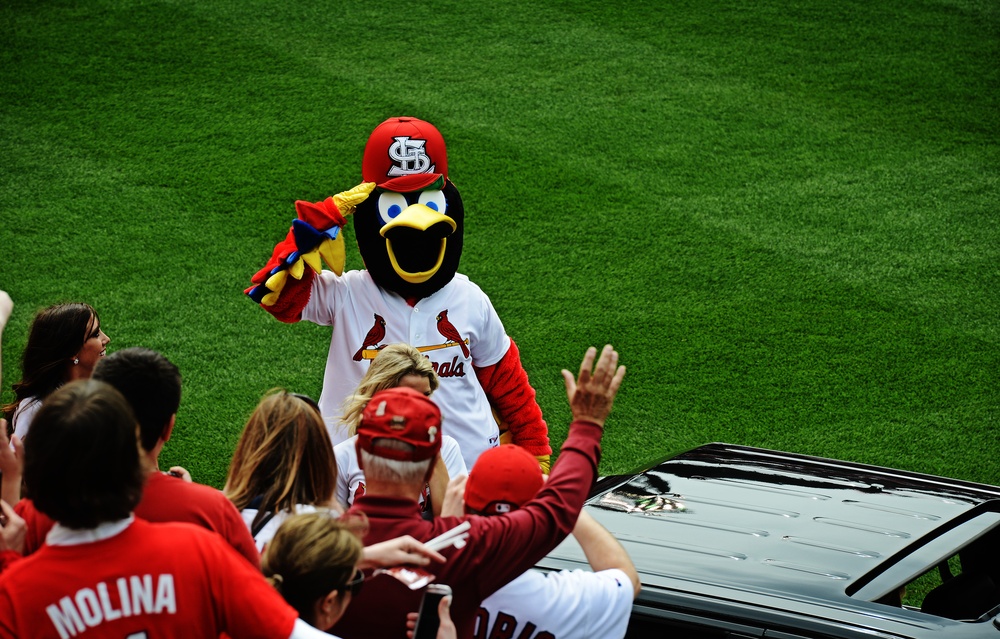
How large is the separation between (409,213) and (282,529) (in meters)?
1.87

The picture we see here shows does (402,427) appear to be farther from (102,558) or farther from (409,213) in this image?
(409,213)

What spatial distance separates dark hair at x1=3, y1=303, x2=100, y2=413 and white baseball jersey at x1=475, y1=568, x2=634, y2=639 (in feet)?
6.67

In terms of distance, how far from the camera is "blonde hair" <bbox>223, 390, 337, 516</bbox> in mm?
2896

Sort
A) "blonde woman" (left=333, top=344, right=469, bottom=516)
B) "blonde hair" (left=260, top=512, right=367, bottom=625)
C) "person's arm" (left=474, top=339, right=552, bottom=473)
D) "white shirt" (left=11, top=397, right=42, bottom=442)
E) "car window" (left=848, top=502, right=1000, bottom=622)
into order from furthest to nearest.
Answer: "person's arm" (left=474, top=339, right=552, bottom=473), "white shirt" (left=11, top=397, right=42, bottom=442), "blonde woman" (left=333, top=344, right=469, bottom=516), "car window" (left=848, top=502, right=1000, bottom=622), "blonde hair" (left=260, top=512, right=367, bottom=625)

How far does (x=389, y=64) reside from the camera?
10500mm

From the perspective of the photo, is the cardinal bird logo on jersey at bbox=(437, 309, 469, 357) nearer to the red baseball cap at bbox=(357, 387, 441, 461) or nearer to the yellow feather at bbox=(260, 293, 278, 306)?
the yellow feather at bbox=(260, 293, 278, 306)

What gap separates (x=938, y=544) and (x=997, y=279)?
185 inches

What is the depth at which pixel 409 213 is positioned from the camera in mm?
3994

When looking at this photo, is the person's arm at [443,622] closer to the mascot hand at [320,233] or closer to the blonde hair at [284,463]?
the blonde hair at [284,463]

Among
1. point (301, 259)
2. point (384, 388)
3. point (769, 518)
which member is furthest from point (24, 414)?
point (769, 518)

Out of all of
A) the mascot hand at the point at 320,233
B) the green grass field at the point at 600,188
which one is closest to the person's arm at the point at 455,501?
Result: the mascot hand at the point at 320,233

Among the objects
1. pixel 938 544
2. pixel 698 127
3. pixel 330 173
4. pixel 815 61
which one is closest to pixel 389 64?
pixel 330 173

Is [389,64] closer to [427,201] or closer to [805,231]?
[805,231]

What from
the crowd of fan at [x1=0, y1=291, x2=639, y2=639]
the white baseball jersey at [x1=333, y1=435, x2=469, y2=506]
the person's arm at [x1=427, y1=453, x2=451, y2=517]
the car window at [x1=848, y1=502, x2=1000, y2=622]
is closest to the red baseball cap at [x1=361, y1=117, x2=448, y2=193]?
the white baseball jersey at [x1=333, y1=435, x2=469, y2=506]
